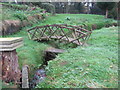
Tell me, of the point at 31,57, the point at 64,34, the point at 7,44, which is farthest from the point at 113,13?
the point at 7,44

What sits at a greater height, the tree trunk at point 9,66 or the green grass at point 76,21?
the green grass at point 76,21

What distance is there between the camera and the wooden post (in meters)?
4.08

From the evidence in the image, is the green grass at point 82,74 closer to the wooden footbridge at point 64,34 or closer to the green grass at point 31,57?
the green grass at point 31,57

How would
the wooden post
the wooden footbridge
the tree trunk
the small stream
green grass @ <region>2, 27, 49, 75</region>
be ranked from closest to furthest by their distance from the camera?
1. the wooden post
2. the tree trunk
3. the small stream
4. green grass @ <region>2, 27, 49, 75</region>
5. the wooden footbridge

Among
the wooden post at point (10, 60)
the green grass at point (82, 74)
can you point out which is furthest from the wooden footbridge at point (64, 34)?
the wooden post at point (10, 60)

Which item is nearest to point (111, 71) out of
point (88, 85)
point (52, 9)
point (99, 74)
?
point (99, 74)

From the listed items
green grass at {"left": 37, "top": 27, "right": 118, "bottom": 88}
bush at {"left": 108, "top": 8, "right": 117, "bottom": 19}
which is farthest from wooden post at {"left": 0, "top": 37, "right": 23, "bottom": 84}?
bush at {"left": 108, "top": 8, "right": 117, "bottom": 19}

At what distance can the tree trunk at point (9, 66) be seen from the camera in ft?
14.1

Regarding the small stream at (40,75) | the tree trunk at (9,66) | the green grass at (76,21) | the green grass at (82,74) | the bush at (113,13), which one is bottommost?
the small stream at (40,75)

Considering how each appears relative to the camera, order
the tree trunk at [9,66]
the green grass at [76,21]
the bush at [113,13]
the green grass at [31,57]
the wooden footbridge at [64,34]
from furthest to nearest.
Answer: the bush at [113,13], the green grass at [76,21], the wooden footbridge at [64,34], the green grass at [31,57], the tree trunk at [9,66]

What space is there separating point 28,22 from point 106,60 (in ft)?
30.5

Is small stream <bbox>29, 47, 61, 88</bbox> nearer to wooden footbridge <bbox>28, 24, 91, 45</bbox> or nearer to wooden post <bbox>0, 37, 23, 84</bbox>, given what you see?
wooden post <bbox>0, 37, 23, 84</bbox>

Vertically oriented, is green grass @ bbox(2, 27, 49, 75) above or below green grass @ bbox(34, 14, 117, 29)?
below

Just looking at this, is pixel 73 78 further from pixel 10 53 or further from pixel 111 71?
pixel 10 53
